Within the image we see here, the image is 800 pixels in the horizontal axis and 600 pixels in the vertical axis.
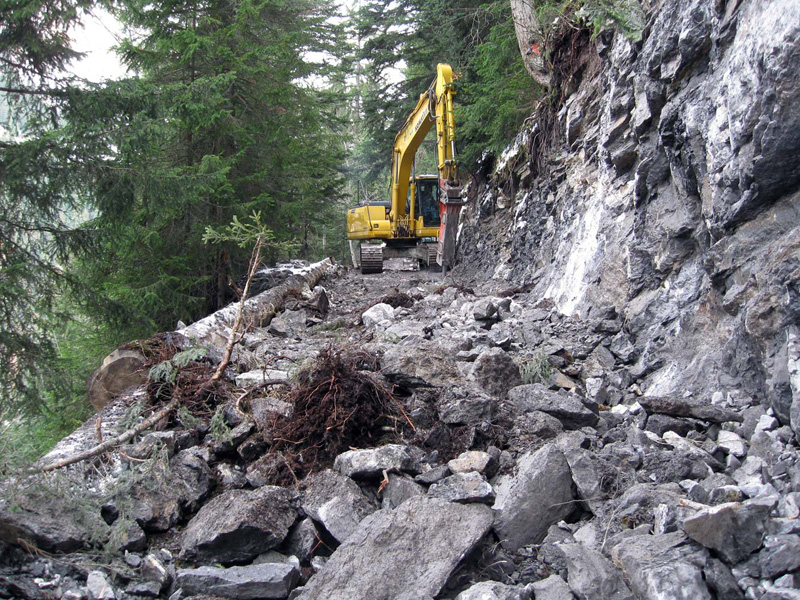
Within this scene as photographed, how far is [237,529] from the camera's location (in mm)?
2623

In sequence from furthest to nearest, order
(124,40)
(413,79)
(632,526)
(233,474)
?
(413,79)
(124,40)
(233,474)
(632,526)

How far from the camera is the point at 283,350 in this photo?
6.66m

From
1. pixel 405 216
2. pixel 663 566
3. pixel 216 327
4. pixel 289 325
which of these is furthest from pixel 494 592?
pixel 405 216

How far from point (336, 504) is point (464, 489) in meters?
0.67

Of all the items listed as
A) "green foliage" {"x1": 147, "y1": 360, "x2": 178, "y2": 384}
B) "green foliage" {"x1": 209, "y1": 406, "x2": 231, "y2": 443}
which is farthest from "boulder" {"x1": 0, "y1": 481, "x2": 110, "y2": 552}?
"green foliage" {"x1": 147, "y1": 360, "x2": 178, "y2": 384}

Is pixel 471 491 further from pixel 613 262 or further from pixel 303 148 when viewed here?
pixel 303 148

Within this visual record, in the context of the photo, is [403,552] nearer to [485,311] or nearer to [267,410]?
[267,410]

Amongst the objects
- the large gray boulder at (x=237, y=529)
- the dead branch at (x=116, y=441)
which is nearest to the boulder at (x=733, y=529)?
the large gray boulder at (x=237, y=529)

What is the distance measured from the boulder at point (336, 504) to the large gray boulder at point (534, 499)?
70 centimetres

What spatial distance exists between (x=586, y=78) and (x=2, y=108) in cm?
815

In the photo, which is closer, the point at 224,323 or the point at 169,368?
the point at 169,368

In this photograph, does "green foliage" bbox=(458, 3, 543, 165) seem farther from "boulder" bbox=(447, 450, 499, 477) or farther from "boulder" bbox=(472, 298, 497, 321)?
"boulder" bbox=(447, 450, 499, 477)

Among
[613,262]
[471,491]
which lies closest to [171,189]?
[613,262]

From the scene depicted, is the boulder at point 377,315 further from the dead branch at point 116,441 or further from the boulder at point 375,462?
the boulder at point 375,462
